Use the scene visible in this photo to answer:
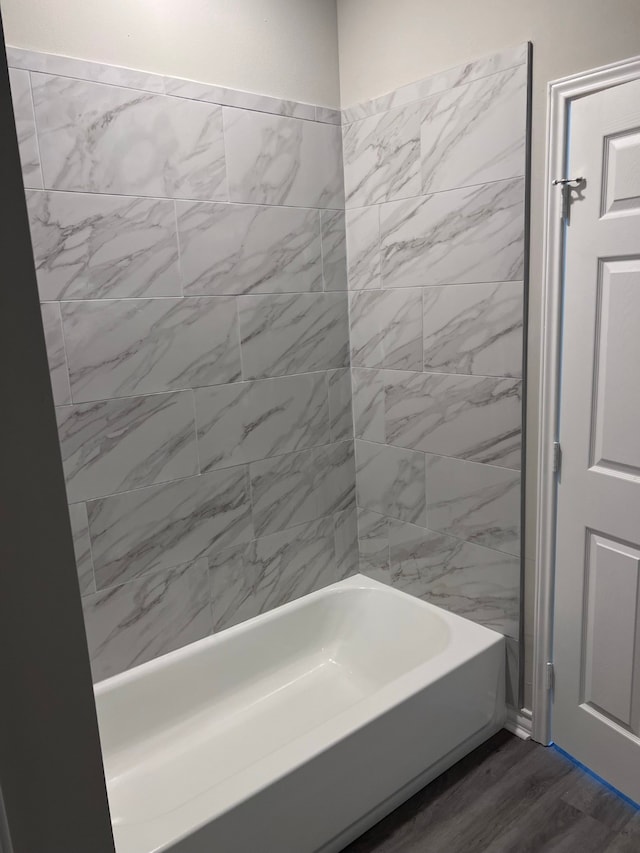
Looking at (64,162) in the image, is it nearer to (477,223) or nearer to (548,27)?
(477,223)

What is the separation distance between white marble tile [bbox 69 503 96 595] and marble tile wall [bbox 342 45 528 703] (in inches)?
48.4

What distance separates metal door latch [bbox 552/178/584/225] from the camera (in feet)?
6.29

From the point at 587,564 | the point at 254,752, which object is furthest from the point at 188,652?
the point at 587,564

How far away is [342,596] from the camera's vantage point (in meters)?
2.80

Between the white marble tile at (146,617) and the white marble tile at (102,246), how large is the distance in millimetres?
1029

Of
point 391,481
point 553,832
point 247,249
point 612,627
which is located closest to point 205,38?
point 247,249

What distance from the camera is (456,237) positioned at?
2.27 metres

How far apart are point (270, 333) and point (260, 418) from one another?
0.34m

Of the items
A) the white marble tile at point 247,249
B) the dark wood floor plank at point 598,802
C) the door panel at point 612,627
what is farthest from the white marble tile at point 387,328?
the dark wood floor plank at point 598,802

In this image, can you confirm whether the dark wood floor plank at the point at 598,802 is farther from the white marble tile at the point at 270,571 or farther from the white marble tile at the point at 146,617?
the white marble tile at the point at 146,617

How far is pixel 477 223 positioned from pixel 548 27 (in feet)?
1.96

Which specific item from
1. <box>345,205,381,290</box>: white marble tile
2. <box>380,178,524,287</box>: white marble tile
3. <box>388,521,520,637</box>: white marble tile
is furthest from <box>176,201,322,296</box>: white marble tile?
<box>388,521,520,637</box>: white marble tile

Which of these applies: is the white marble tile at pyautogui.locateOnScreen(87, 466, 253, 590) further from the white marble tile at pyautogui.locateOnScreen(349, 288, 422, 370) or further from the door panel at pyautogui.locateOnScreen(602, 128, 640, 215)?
the door panel at pyautogui.locateOnScreen(602, 128, 640, 215)

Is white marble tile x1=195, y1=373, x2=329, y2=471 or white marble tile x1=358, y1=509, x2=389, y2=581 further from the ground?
white marble tile x1=195, y1=373, x2=329, y2=471
